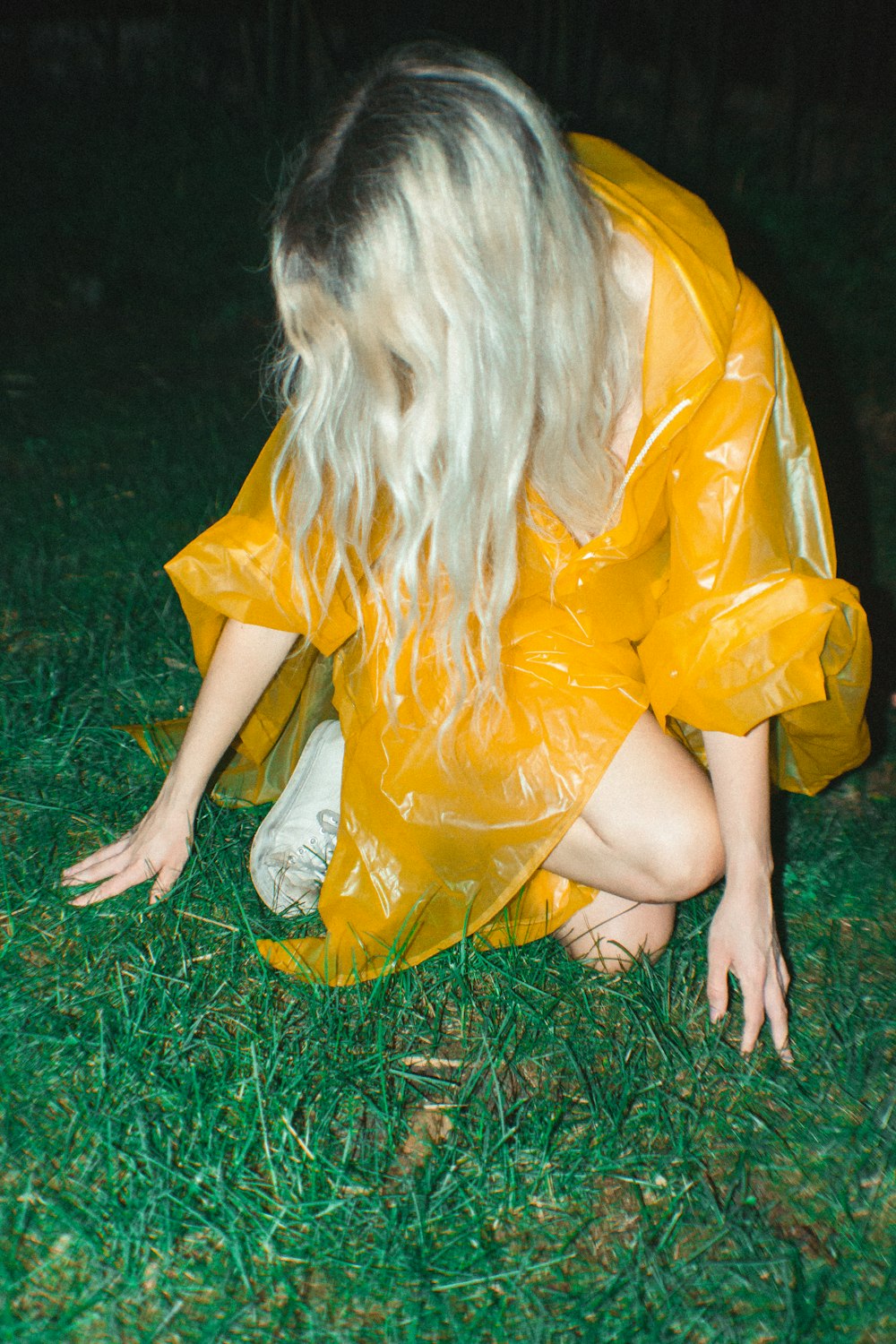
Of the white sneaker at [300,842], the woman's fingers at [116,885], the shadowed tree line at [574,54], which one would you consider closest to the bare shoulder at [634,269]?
the white sneaker at [300,842]

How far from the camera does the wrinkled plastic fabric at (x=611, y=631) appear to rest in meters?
1.35

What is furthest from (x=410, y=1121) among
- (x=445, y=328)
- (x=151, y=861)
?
(x=445, y=328)

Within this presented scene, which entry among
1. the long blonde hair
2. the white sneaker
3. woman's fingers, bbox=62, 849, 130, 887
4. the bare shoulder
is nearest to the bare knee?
the long blonde hair

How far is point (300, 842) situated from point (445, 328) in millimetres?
717

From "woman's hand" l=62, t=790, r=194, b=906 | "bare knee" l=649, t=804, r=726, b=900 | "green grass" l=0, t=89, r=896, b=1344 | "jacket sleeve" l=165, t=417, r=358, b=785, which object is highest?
"jacket sleeve" l=165, t=417, r=358, b=785

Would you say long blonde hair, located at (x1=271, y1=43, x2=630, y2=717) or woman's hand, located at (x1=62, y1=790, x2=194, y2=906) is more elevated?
long blonde hair, located at (x1=271, y1=43, x2=630, y2=717)

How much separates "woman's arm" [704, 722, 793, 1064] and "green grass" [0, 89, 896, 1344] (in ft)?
0.32

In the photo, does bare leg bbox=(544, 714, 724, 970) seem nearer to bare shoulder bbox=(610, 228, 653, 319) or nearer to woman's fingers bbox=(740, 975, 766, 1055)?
woman's fingers bbox=(740, 975, 766, 1055)

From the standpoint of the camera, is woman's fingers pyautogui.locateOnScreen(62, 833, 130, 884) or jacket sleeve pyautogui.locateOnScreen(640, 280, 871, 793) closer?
jacket sleeve pyautogui.locateOnScreen(640, 280, 871, 793)

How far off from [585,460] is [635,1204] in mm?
787

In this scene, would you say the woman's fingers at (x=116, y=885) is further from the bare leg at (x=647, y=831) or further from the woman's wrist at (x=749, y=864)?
the woman's wrist at (x=749, y=864)

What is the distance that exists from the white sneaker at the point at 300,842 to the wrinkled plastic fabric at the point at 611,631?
0.10 meters

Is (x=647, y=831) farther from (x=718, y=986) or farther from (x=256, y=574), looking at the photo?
(x=256, y=574)

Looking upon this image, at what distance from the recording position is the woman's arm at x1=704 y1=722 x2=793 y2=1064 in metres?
1.39
